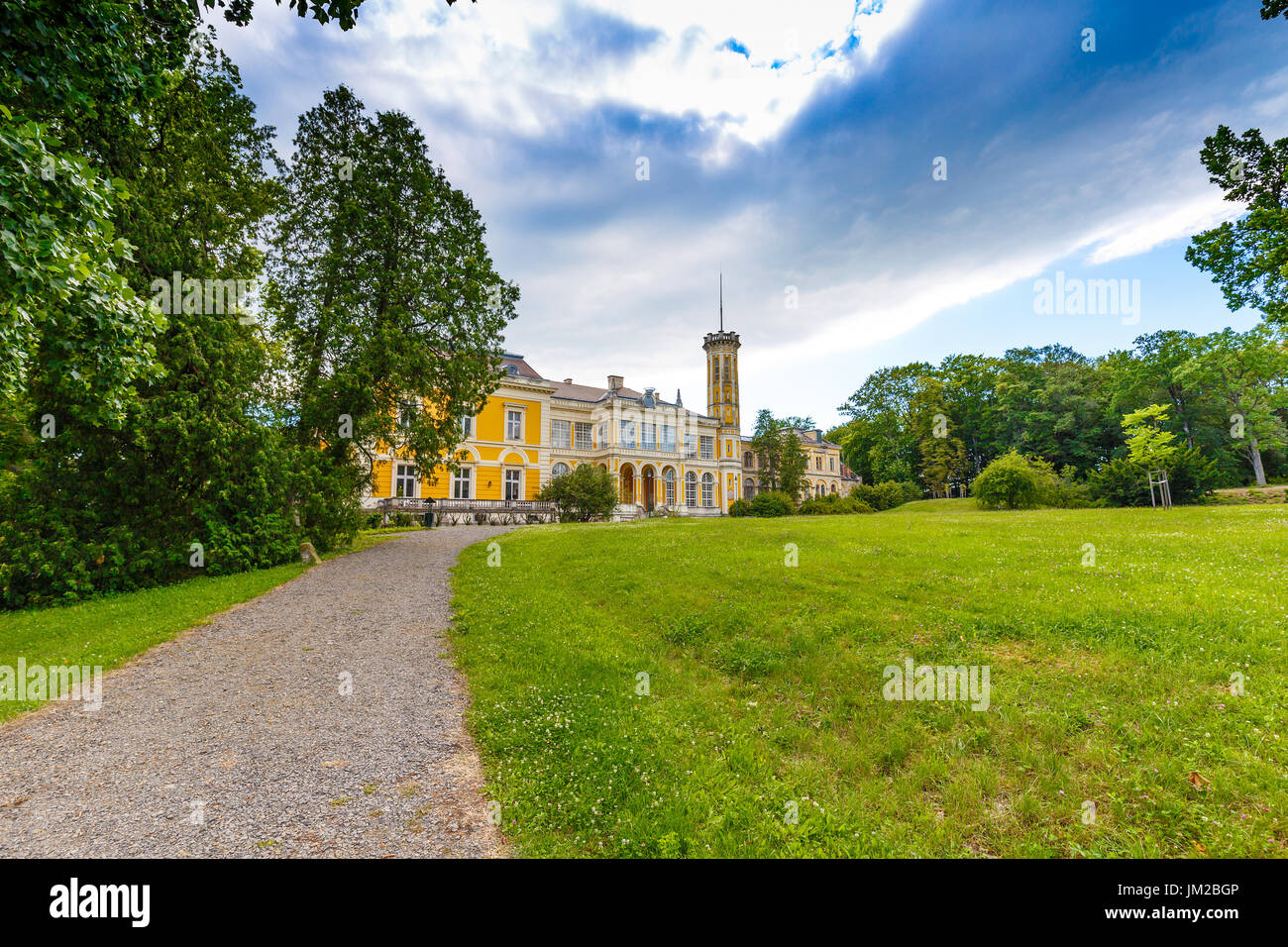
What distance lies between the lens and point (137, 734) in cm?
517

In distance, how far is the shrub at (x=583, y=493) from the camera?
30.5 metres

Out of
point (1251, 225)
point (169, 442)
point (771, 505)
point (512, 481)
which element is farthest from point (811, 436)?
point (169, 442)

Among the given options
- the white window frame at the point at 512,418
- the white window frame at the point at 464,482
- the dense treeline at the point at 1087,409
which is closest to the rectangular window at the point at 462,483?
the white window frame at the point at 464,482

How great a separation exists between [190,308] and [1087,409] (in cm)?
5531

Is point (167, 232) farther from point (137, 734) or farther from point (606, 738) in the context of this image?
point (606, 738)

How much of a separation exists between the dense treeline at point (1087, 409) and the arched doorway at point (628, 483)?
1024 inches

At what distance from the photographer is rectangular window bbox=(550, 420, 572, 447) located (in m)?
44.7

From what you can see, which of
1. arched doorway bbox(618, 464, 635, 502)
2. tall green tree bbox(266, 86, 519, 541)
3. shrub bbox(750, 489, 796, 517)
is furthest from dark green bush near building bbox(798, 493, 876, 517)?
tall green tree bbox(266, 86, 519, 541)

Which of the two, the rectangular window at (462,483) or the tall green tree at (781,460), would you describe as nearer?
the rectangular window at (462,483)

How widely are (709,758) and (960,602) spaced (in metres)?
5.28

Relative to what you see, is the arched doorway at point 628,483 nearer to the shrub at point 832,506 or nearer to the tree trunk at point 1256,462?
the shrub at point 832,506

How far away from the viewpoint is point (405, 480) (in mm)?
35562

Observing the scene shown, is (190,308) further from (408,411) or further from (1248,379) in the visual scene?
(1248,379)

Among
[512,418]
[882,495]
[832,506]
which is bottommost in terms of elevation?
[832,506]
